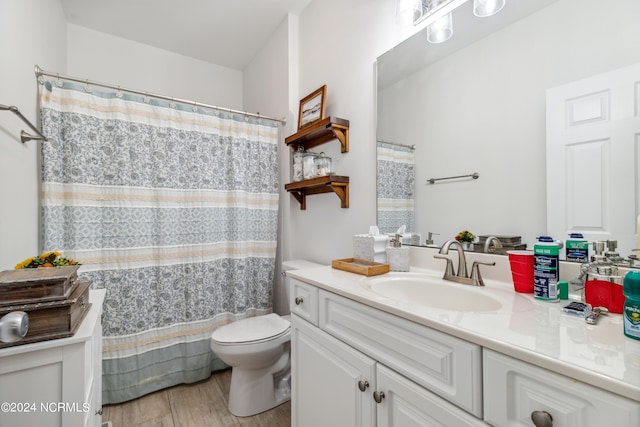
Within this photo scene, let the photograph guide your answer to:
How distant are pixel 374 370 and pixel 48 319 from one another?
95cm

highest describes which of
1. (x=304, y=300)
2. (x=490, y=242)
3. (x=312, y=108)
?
(x=312, y=108)

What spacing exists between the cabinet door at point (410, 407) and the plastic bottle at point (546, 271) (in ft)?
1.44

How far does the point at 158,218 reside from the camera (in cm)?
193

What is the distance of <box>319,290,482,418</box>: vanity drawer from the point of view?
659 millimetres

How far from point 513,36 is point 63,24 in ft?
9.82

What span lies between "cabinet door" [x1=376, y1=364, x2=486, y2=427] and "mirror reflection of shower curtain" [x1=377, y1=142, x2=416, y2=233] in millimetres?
749

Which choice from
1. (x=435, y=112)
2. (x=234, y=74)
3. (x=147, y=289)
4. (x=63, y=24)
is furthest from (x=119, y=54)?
(x=435, y=112)

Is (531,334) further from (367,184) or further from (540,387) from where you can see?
(367,184)

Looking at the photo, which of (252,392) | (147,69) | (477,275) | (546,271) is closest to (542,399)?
(546,271)

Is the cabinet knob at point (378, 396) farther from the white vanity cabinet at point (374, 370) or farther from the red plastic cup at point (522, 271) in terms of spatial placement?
the red plastic cup at point (522, 271)

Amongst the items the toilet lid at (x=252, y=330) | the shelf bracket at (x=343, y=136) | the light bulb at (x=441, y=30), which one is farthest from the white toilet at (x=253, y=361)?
the light bulb at (x=441, y=30)

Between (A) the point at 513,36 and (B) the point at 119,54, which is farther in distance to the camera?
(B) the point at 119,54

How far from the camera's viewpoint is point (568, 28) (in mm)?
926

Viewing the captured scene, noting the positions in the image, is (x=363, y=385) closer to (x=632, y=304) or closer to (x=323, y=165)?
(x=632, y=304)
